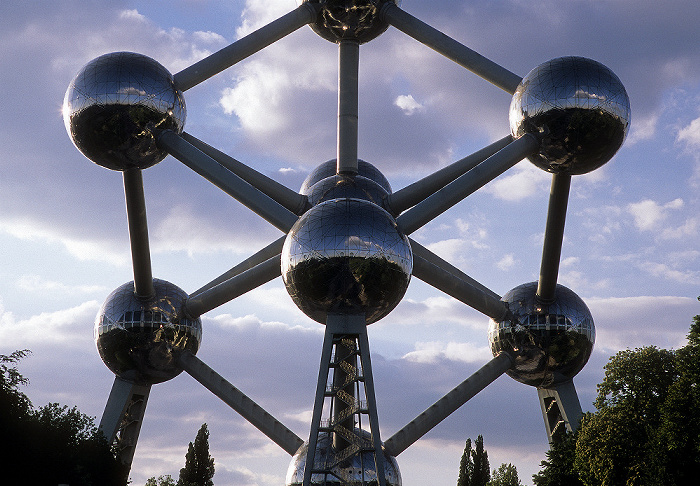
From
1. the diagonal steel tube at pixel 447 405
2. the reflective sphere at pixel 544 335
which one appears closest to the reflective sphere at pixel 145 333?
the diagonal steel tube at pixel 447 405

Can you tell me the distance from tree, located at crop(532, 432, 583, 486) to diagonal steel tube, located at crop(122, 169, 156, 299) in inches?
483

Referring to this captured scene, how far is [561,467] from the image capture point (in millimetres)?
25250

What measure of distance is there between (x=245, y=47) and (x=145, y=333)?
8331 mm

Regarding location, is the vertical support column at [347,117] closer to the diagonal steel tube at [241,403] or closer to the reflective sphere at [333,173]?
the reflective sphere at [333,173]

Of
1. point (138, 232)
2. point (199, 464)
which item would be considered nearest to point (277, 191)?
point (138, 232)

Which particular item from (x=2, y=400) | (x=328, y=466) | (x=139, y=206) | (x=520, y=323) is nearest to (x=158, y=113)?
(x=139, y=206)

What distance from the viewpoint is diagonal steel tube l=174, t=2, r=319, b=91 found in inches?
933

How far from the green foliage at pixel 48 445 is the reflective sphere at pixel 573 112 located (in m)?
14.1

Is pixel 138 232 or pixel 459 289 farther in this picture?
pixel 459 289

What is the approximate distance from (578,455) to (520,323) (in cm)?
497

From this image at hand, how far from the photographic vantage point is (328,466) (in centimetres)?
2195

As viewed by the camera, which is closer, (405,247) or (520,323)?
(405,247)

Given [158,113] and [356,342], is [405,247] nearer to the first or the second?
[356,342]

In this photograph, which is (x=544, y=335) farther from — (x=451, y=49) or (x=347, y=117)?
(x=451, y=49)
